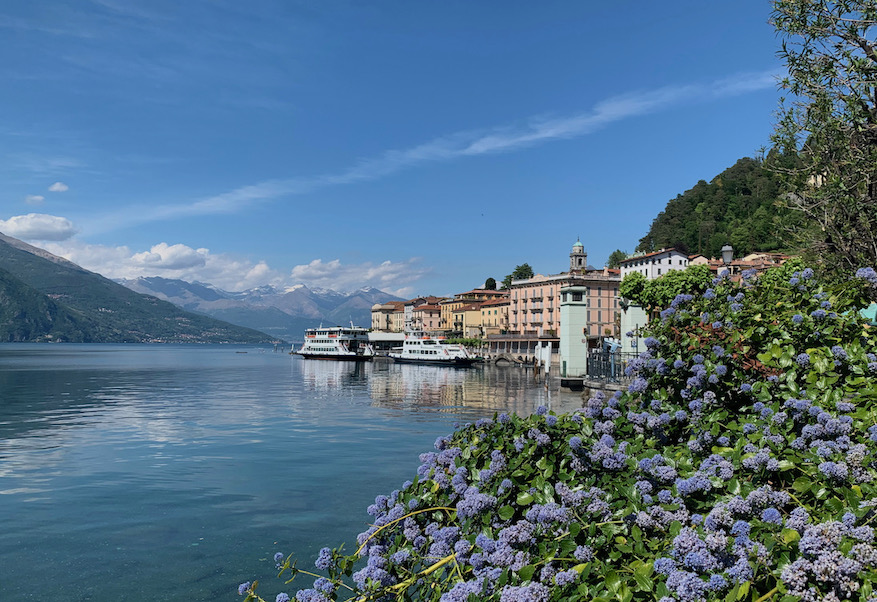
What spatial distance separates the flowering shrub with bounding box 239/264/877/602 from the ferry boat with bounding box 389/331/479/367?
87887 millimetres

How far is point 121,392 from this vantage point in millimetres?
45469

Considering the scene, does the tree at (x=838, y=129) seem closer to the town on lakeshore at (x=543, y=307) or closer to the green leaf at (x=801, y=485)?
the green leaf at (x=801, y=485)

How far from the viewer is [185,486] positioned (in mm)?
16281

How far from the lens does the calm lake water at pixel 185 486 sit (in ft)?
33.4

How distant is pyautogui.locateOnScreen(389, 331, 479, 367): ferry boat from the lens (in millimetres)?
93250

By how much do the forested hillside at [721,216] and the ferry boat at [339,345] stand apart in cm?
5670

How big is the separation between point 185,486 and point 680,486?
51.1 ft

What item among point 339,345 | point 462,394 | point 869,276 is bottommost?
point 462,394

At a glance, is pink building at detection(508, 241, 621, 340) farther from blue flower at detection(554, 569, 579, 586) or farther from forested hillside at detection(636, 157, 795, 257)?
blue flower at detection(554, 569, 579, 586)

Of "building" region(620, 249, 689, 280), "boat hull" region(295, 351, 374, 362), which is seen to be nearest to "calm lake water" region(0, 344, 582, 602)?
"building" region(620, 249, 689, 280)

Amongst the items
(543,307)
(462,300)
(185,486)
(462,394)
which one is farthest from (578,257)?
(185,486)

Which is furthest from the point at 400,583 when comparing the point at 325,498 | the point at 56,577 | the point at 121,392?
the point at 121,392

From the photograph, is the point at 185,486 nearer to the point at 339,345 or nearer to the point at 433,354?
the point at 433,354

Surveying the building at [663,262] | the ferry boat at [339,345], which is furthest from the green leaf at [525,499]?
the ferry boat at [339,345]
